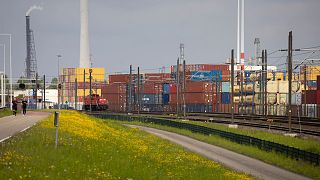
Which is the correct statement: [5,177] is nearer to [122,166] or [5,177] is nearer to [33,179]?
[33,179]

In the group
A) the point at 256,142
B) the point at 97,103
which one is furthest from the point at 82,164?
the point at 97,103

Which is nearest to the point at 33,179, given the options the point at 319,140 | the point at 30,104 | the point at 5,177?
the point at 5,177

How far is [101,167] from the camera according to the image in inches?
807

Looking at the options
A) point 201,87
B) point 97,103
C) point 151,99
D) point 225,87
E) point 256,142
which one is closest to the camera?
point 256,142

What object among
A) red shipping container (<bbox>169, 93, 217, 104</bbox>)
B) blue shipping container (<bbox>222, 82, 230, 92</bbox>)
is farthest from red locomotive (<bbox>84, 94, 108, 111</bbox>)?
blue shipping container (<bbox>222, 82, 230, 92</bbox>)

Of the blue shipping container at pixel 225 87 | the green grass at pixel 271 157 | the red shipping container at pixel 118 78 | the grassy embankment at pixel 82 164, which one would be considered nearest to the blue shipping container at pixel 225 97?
the blue shipping container at pixel 225 87

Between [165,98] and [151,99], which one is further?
[151,99]

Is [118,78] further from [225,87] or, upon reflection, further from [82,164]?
[82,164]

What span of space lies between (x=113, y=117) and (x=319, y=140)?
5391 cm

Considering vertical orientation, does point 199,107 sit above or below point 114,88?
below

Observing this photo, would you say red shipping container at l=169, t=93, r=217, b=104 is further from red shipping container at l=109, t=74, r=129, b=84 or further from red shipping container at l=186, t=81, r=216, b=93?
red shipping container at l=109, t=74, r=129, b=84

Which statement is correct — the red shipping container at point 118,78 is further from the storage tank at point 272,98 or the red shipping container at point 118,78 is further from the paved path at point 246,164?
the paved path at point 246,164

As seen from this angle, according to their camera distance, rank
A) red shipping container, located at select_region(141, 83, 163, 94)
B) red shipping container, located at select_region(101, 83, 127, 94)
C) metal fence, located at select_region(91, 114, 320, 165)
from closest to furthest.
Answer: metal fence, located at select_region(91, 114, 320, 165) → red shipping container, located at select_region(141, 83, 163, 94) → red shipping container, located at select_region(101, 83, 127, 94)

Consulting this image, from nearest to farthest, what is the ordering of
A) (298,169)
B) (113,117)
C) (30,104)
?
(298,169), (113,117), (30,104)
